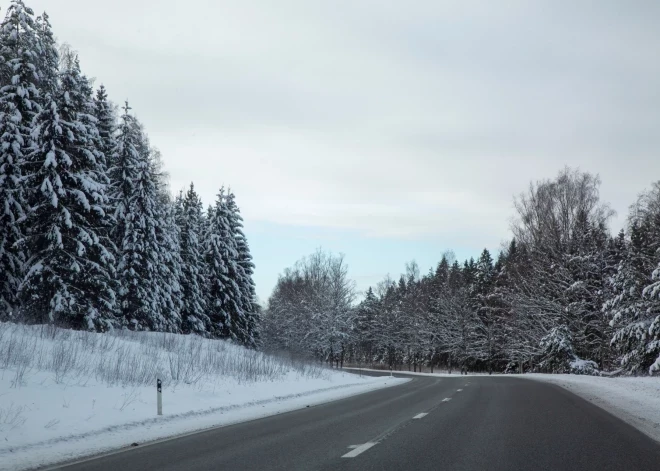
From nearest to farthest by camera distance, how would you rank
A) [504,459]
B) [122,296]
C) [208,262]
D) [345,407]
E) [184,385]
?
[504,459], [345,407], [184,385], [122,296], [208,262]

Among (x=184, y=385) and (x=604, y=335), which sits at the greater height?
(x=604, y=335)

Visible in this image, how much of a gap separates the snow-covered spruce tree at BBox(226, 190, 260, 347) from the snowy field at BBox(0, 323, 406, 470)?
29976 mm

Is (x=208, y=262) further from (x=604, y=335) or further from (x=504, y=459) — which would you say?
(x=504, y=459)

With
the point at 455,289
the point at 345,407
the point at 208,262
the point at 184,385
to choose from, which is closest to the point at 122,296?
the point at 208,262

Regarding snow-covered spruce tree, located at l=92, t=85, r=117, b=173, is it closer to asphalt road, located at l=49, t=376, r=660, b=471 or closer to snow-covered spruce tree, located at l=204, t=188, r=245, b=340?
snow-covered spruce tree, located at l=204, t=188, r=245, b=340

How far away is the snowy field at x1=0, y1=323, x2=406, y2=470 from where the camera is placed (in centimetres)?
1077

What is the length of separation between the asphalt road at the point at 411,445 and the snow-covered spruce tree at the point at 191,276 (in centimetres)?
3818

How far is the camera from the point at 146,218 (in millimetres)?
40969

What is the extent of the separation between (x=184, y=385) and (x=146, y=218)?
23724 millimetres

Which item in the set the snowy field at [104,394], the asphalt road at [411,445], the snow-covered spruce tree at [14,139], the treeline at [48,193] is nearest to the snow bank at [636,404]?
the asphalt road at [411,445]

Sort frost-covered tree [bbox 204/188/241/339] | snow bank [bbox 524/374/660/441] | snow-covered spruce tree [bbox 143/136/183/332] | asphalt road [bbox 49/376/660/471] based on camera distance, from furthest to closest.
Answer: frost-covered tree [bbox 204/188/241/339]
snow-covered spruce tree [bbox 143/136/183/332]
snow bank [bbox 524/374/660/441]
asphalt road [bbox 49/376/660/471]

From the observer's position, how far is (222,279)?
178 feet

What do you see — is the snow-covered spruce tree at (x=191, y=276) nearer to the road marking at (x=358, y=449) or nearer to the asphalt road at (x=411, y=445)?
the asphalt road at (x=411, y=445)

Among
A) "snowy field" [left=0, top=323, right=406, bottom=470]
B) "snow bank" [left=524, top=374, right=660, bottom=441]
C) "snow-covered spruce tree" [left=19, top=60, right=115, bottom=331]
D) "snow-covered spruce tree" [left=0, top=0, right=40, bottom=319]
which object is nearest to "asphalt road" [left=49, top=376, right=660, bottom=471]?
"snow bank" [left=524, top=374, right=660, bottom=441]
